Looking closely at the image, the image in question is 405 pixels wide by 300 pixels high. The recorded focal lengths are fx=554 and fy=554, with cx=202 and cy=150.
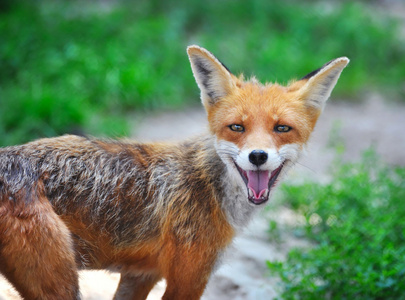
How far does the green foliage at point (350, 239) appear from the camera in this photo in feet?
19.5

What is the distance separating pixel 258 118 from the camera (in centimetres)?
458

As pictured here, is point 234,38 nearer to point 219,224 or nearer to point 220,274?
point 220,274

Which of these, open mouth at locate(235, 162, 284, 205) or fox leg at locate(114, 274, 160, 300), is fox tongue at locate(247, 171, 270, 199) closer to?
open mouth at locate(235, 162, 284, 205)

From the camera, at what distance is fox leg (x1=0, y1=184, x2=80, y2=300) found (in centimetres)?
383

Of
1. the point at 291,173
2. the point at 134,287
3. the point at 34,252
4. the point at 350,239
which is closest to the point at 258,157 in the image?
the point at 134,287

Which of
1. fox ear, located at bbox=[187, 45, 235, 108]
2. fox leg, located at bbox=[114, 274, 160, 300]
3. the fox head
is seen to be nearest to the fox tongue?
the fox head

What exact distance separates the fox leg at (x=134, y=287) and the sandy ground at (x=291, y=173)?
0.39m

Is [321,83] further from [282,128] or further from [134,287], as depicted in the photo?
[134,287]

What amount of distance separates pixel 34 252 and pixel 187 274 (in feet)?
4.08

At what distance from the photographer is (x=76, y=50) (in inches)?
449

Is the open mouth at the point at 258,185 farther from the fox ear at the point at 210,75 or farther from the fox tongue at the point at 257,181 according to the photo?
the fox ear at the point at 210,75

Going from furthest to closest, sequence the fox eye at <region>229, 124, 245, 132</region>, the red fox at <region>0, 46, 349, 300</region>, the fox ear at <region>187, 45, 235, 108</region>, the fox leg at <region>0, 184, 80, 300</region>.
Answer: the fox ear at <region>187, 45, 235, 108</region>
the fox eye at <region>229, 124, 245, 132</region>
the red fox at <region>0, 46, 349, 300</region>
the fox leg at <region>0, 184, 80, 300</region>

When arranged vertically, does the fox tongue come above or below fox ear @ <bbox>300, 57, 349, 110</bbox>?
below

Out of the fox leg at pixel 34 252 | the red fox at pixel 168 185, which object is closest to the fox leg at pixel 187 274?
the red fox at pixel 168 185
